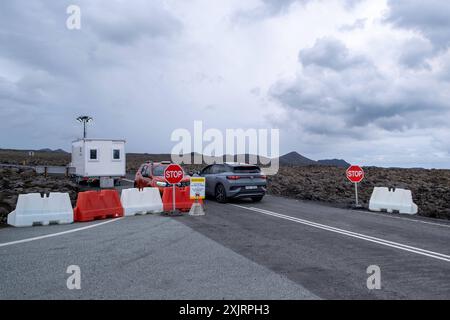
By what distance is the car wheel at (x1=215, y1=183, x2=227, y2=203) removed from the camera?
15.8 meters

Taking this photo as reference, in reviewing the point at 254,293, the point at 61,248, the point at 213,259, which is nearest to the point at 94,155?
the point at 61,248

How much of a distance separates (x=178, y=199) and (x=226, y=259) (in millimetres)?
6925

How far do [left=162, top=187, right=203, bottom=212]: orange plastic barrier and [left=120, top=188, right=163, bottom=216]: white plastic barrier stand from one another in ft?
0.78

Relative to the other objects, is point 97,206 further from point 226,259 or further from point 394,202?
point 394,202

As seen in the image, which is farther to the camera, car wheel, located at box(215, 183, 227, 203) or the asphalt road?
car wheel, located at box(215, 183, 227, 203)

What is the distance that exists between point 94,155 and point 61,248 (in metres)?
16.9

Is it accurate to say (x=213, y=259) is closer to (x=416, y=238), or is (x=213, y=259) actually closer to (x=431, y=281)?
(x=431, y=281)

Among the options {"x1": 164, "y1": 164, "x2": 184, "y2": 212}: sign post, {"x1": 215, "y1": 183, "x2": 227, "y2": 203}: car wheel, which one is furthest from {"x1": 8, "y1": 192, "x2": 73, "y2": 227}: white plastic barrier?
{"x1": 215, "y1": 183, "x2": 227, "y2": 203}: car wheel

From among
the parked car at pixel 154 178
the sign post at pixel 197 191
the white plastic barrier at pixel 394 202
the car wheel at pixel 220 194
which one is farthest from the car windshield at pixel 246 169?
the white plastic barrier at pixel 394 202

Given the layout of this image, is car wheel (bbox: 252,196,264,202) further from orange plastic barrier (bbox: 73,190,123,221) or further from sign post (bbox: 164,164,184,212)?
orange plastic barrier (bbox: 73,190,123,221)

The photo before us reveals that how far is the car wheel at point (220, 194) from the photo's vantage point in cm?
1575

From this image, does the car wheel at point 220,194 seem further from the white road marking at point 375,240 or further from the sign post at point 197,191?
the white road marking at point 375,240

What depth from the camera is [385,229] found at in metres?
10.3

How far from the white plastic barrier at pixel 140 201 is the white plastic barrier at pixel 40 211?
1717 mm
